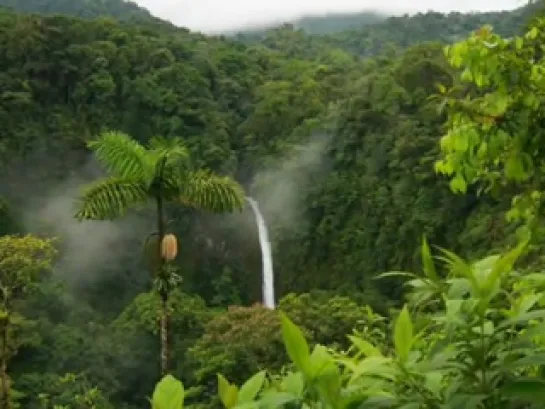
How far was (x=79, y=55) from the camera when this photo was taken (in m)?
24.7

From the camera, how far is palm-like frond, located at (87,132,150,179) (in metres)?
5.07

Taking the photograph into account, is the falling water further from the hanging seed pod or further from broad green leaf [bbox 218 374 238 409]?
broad green leaf [bbox 218 374 238 409]

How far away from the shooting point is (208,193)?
5.39 metres

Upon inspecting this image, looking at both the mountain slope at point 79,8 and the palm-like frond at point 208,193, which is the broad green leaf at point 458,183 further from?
the mountain slope at point 79,8

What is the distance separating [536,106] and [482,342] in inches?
21.7

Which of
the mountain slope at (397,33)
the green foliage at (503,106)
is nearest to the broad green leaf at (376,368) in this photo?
the green foliage at (503,106)

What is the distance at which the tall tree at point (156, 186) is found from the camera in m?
5.12

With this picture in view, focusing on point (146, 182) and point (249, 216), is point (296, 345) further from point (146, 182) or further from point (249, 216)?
point (249, 216)

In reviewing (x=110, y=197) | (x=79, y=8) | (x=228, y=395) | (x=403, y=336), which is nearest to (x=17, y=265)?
(x=110, y=197)

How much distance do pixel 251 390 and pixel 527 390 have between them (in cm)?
26

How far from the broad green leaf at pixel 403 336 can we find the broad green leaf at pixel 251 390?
14 cm

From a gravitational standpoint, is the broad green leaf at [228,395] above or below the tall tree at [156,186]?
above

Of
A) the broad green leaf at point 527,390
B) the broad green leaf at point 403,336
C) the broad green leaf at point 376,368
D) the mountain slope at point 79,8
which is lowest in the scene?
the broad green leaf at point 376,368

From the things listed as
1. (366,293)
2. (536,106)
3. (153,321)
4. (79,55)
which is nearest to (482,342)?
(536,106)
